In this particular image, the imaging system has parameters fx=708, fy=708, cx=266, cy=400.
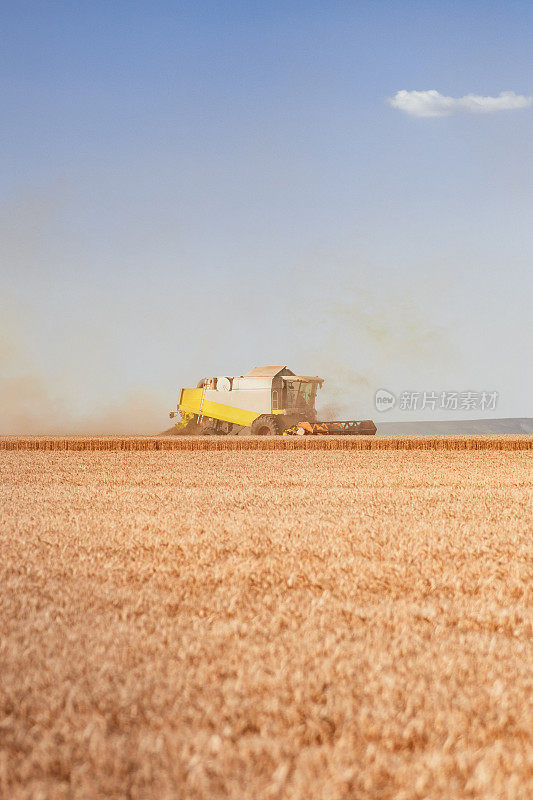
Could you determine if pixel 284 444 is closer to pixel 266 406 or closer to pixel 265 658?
pixel 266 406

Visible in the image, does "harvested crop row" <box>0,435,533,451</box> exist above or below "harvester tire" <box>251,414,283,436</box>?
below

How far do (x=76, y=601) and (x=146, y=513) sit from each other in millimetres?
2044

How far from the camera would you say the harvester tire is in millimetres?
21094

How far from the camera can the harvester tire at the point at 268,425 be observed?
2109 cm

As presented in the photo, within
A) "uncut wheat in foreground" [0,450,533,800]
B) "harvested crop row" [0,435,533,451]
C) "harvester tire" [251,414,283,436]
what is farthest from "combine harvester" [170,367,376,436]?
"uncut wheat in foreground" [0,450,533,800]

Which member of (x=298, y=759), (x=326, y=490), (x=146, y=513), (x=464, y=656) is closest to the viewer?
(x=298, y=759)

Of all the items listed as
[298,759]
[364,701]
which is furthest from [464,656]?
[298,759]

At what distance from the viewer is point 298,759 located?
4.17ft

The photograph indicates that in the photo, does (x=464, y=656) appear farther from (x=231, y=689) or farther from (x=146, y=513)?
(x=146, y=513)

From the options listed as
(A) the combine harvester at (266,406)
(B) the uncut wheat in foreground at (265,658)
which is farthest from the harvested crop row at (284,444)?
(B) the uncut wheat in foreground at (265,658)

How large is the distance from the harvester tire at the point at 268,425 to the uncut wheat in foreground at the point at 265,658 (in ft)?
55.4

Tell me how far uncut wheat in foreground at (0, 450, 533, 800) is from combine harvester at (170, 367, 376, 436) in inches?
658

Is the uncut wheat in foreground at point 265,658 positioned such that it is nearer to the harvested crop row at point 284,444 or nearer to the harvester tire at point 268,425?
the harvested crop row at point 284,444

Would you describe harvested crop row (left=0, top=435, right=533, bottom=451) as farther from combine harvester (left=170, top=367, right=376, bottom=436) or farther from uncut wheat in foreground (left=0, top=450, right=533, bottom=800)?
uncut wheat in foreground (left=0, top=450, right=533, bottom=800)
